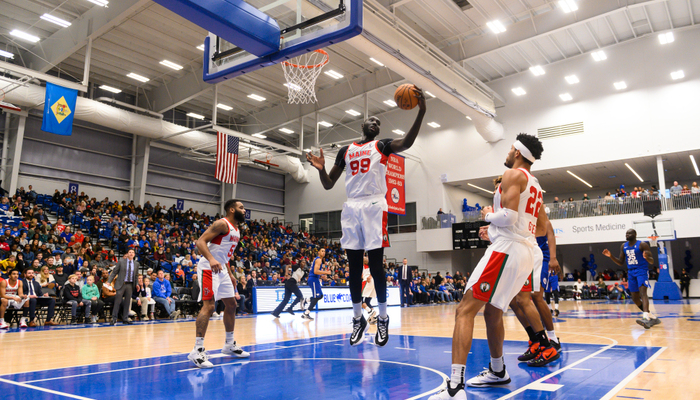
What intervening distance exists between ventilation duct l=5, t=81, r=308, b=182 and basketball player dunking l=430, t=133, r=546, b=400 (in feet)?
65.4

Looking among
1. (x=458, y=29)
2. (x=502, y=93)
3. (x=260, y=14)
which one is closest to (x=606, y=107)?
(x=502, y=93)

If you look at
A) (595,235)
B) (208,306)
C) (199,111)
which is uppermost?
(199,111)

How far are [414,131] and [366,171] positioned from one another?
0.66 meters

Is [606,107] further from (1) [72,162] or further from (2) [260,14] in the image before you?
(1) [72,162]

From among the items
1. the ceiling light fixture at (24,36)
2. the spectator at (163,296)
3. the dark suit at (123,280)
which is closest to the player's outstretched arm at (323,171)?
the dark suit at (123,280)

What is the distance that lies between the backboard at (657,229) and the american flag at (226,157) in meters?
19.0

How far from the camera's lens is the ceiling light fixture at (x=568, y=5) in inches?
679

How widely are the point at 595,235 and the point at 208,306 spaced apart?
2284cm

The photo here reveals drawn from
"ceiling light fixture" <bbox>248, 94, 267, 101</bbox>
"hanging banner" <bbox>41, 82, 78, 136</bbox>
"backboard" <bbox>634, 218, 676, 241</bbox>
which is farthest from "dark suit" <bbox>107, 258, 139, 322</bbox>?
"backboard" <bbox>634, 218, 676, 241</bbox>

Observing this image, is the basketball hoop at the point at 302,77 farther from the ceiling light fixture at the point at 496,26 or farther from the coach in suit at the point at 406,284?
the coach in suit at the point at 406,284

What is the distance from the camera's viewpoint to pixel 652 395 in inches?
124

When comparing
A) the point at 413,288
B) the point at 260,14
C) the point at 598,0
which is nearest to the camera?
the point at 260,14

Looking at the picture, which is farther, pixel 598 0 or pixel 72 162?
pixel 72 162

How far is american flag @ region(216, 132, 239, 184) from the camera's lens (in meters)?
21.7
